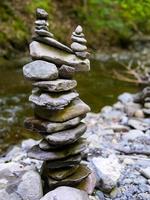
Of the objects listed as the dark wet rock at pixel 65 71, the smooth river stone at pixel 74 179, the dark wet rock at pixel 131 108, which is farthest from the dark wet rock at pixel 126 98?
the dark wet rock at pixel 65 71

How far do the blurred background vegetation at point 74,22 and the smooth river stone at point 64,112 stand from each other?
953cm

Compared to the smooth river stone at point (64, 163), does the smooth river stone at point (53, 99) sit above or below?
above

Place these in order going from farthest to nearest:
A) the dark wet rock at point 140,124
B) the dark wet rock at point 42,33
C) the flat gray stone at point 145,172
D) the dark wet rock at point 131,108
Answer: the dark wet rock at point 131,108, the dark wet rock at point 140,124, the flat gray stone at point 145,172, the dark wet rock at point 42,33

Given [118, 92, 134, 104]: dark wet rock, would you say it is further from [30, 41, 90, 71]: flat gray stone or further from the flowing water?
[30, 41, 90, 71]: flat gray stone

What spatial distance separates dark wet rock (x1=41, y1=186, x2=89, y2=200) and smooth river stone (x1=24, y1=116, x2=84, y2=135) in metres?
0.51

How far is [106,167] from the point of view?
4254 millimetres

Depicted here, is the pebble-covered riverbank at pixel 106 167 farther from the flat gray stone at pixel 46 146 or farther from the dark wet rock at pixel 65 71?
the dark wet rock at pixel 65 71

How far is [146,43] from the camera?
708 inches

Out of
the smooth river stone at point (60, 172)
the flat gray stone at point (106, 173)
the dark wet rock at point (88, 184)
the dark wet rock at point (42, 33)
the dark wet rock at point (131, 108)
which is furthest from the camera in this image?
the dark wet rock at point (131, 108)

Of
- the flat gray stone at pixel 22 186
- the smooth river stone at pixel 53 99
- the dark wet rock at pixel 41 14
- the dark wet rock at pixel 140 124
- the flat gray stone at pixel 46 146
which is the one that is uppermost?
the dark wet rock at pixel 41 14

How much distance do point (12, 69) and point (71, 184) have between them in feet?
26.0

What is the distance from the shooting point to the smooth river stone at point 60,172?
3.82m

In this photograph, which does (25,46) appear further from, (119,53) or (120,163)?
(120,163)

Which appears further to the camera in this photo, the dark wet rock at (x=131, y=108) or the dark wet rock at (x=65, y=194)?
the dark wet rock at (x=131, y=108)
